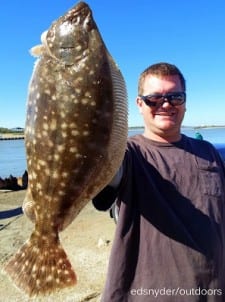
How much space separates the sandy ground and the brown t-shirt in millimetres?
2467

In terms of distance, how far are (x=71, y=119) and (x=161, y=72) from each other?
1.10m

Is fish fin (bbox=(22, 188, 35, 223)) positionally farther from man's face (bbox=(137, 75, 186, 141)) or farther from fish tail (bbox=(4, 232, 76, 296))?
man's face (bbox=(137, 75, 186, 141))

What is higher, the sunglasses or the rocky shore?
the sunglasses

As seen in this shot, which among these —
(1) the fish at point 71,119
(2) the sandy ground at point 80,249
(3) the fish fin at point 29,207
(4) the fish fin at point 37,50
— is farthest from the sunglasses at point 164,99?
(2) the sandy ground at point 80,249

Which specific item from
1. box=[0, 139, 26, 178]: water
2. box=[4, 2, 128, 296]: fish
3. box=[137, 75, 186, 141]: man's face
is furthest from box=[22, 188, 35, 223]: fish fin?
box=[0, 139, 26, 178]: water

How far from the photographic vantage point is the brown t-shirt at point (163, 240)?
3.12 meters

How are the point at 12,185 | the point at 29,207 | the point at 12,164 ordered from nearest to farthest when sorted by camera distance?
1. the point at 29,207
2. the point at 12,185
3. the point at 12,164

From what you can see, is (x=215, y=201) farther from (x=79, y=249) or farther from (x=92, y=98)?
(x=79, y=249)

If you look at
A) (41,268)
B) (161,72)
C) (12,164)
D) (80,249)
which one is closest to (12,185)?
(80,249)

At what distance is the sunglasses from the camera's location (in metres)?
3.27

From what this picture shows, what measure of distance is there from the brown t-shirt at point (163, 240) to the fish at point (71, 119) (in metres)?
0.58

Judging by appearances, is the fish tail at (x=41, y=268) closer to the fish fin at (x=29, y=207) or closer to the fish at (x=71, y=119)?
the fish at (x=71, y=119)

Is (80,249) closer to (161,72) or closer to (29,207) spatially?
(161,72)

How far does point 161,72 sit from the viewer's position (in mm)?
3352
